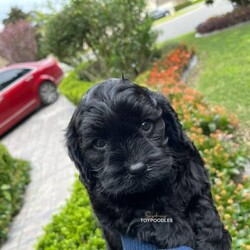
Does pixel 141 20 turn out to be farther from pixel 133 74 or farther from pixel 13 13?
pixel 13 13

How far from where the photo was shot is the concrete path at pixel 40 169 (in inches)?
253

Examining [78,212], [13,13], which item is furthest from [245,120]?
[13,13]

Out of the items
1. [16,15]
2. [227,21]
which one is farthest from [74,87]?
[16,15]

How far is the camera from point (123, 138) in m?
2.10

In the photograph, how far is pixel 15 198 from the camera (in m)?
7.46

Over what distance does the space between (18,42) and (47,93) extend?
8677 mm

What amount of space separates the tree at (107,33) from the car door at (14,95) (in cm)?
120

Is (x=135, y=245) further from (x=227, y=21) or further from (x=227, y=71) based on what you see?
(x=227, y=21)

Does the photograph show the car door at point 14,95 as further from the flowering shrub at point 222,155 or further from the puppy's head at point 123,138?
the puppy's head at point 123,138

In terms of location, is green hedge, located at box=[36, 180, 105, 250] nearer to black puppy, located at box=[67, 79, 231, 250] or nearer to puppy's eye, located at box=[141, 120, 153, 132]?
black puppy, located at box=[67, 79, 231, 250]

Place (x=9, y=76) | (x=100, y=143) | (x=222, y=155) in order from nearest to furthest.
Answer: (x=100, y=143)
(x=222, y=155)
(x=9, y=76)

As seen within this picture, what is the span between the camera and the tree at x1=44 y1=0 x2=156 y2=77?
12398mm

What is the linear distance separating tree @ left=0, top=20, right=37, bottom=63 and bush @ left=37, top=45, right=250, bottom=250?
16426 mm

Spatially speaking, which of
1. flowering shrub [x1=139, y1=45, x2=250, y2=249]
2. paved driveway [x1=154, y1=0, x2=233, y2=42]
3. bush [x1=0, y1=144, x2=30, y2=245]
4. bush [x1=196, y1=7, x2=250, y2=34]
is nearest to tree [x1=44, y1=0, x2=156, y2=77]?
bush [x1=196, y1=7, x2=250, y2=34]
